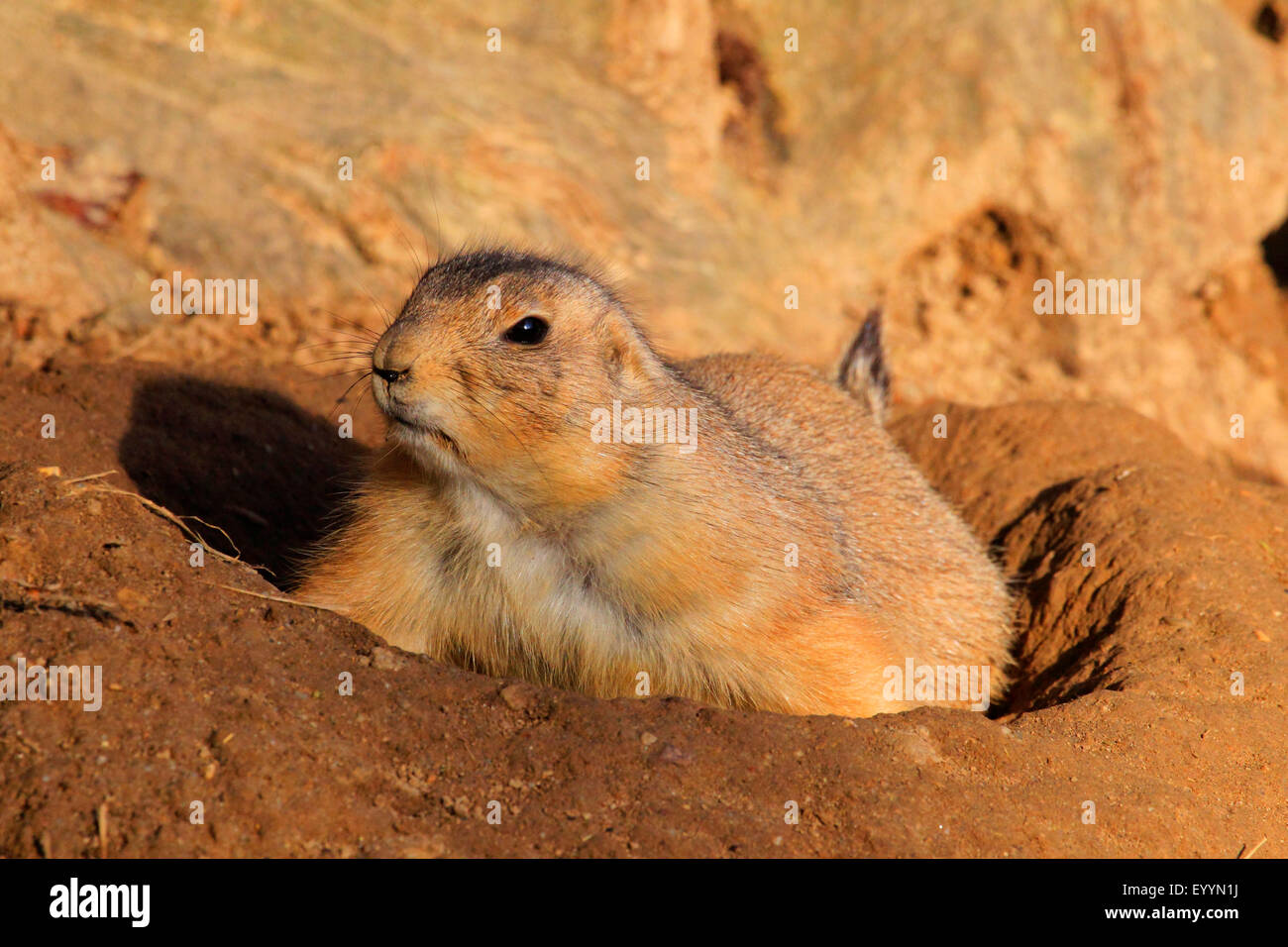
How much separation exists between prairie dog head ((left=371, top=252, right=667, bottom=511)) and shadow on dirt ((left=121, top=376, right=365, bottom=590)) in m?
1.15

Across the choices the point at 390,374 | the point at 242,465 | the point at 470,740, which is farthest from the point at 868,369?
the point at 470,740

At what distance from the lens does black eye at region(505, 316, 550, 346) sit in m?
4.59

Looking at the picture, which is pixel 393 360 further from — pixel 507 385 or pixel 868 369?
pixel 868 369

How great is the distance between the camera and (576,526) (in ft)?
15.1

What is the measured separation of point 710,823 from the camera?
3740 millimetres

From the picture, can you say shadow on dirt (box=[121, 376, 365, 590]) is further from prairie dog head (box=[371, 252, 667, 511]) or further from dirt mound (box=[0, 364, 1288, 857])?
prairie dog head (box=[371, 252, 667, 511])

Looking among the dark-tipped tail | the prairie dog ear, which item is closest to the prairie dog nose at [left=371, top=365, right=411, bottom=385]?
the prairie dog ear

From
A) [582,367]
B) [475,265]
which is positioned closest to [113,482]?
[475,265]

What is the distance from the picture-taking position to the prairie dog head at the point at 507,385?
14.2 feet

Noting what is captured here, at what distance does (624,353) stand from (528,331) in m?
0.49

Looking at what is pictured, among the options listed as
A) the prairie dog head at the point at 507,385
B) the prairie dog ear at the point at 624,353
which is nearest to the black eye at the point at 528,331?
the prairie dog head at the point at 507,385

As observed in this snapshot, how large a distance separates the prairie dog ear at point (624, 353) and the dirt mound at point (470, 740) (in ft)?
4.51

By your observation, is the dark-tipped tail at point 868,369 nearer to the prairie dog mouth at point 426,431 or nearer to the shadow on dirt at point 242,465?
the shadow on dirt at point 242,465

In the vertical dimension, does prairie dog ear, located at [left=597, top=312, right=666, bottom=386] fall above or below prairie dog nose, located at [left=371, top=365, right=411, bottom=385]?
above
